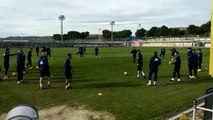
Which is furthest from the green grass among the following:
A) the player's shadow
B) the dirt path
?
the dirt path

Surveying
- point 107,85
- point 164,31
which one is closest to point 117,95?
point 107,85

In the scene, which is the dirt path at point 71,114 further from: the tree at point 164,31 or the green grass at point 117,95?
the tree at point 164,31

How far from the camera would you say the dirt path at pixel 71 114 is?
580 inches

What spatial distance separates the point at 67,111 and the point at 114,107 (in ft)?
6.51

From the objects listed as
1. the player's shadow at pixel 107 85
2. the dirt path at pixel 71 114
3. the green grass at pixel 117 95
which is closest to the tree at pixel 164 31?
the green grass at pixel 117 95

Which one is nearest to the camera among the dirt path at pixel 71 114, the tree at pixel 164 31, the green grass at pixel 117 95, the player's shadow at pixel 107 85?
the dirt path at pixel 71 114

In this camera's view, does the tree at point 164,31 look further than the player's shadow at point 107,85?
Yes

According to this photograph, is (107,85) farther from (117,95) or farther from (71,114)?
(71,114)

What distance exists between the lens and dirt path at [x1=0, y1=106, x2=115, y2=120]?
1474 cm

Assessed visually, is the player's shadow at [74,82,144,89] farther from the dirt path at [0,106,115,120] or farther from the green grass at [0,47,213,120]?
the dirt path at [0,106,115,120]

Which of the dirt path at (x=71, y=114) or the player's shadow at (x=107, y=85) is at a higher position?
the player's shadow at (x=107, y=85)

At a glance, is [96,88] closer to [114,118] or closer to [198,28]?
[114,118]

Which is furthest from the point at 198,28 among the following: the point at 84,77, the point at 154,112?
the point at 154,112

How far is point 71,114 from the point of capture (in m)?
15.2
